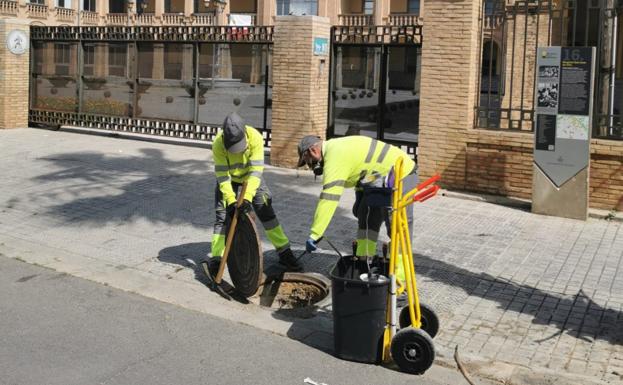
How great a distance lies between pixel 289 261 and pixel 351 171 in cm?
199

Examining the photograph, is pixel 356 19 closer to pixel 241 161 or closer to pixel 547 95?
pixel 547 95

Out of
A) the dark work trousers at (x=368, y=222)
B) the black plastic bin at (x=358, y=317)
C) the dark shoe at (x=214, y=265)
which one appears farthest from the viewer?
the dark shoe at (x=214, y=265)

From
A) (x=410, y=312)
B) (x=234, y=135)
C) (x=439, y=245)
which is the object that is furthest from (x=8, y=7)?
(x=410, y=312)

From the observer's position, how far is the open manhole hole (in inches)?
306

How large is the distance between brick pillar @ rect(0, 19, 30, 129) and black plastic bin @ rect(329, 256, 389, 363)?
53.4 ft

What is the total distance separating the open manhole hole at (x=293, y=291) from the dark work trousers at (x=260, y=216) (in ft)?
1.15

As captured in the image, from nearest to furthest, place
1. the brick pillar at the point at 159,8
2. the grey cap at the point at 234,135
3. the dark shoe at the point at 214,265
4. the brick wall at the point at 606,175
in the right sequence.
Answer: the grey cap at the point at 234,135, the dark shoe at the point at 214,265, the brick wall at the point at 606,175, the brick pillar at the point at 159,8

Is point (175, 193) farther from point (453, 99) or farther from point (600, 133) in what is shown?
point (600, 133)

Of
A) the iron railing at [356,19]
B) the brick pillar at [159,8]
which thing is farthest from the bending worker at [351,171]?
the brick pillar at [159,8]

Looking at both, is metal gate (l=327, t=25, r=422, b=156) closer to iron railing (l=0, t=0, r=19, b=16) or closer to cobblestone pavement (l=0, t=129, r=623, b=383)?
cobblestone pavement (l=0, t=129, r=623, b=383)

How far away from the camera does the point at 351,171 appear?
655cm

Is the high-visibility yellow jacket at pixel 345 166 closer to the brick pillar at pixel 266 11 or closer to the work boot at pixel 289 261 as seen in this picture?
the work boot at pixel 289 261

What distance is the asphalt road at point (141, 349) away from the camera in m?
5.55

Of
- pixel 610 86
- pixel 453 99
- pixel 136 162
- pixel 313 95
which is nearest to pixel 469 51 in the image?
pixel 453 99
